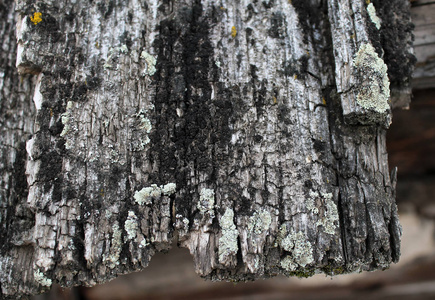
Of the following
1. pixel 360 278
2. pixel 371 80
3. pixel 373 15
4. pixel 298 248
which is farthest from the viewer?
pixel 360 278

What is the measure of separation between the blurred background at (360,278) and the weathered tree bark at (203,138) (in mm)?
1441

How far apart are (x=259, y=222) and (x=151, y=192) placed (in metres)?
0.43

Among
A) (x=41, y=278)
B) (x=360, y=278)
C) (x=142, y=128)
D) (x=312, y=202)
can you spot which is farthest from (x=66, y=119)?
(x=360, y=278)

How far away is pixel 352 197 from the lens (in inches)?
56.5

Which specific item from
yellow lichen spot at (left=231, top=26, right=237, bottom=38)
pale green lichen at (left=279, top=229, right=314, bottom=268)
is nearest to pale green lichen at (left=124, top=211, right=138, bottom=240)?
pale green lichen at (left=279, top=229, right=314, bottom=268)

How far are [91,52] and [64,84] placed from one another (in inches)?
7.2

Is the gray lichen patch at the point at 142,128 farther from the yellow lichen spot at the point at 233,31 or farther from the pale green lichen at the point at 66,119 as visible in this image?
the yellow lichen spot at the point at 233,31

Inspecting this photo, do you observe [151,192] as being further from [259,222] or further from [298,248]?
[298,248]

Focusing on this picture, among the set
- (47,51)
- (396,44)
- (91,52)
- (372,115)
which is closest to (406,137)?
(396,44)

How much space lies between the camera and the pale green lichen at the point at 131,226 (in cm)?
136

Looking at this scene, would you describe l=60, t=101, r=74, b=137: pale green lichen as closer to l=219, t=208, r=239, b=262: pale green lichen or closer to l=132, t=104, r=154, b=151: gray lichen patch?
l=132, t=104, r=154, b=151: gray lichen patch

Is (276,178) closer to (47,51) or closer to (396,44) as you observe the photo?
(396,44)

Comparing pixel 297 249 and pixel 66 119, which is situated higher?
pixel 66 119

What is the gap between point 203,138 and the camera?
1.47 metres
